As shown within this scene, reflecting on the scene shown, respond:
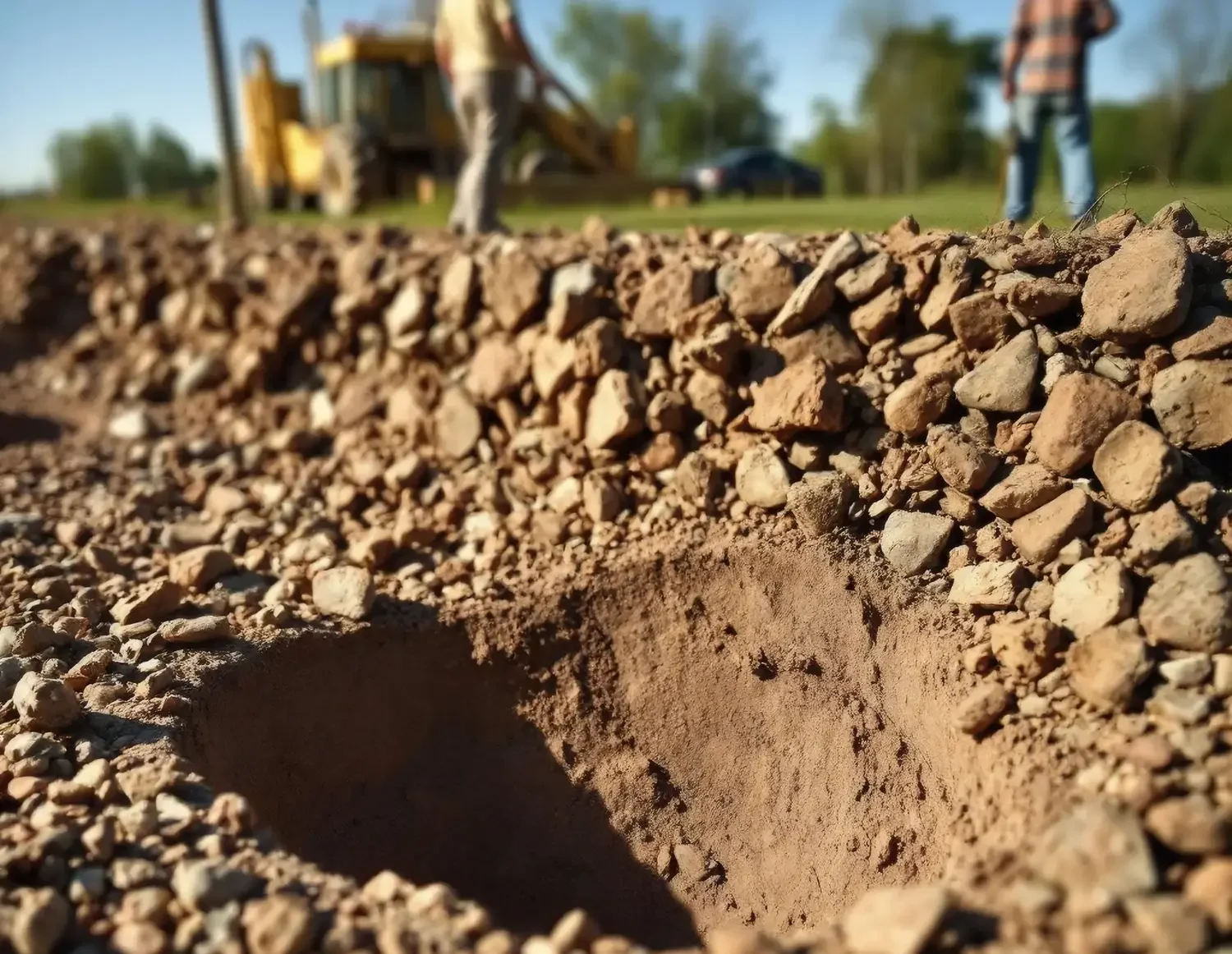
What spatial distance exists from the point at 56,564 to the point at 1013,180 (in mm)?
4227

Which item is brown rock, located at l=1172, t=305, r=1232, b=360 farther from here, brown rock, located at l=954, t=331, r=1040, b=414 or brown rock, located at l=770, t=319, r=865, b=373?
brown rock, located at l=770, t=319, r=865, b=373

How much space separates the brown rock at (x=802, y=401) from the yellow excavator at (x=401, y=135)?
5.63 metres

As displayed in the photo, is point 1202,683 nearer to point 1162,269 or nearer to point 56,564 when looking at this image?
point 1162,269

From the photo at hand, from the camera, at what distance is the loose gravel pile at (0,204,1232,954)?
7.38 feet

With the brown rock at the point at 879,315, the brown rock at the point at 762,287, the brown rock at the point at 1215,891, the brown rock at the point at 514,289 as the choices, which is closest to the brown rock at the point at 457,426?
the brown rock at the point at 514,289

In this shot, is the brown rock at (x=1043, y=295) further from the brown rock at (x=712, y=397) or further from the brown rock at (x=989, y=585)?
the brown rock at (x=712, y=397)

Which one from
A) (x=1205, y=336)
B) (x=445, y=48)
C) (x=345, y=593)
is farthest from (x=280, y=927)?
(x=445, y=48)

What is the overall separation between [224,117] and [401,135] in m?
2.27

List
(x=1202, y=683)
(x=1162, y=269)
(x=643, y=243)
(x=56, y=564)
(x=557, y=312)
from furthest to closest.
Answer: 1. (x=643, y=243)
2. (x=557, y=312)
3. (x=56, y=564)
4. (x=1162, y=269)
5. (x=1202, y=683)

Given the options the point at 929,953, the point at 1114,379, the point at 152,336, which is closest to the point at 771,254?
the point at 1114,379

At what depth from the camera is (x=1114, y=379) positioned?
302 cm

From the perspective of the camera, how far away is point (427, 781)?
11.1 feet

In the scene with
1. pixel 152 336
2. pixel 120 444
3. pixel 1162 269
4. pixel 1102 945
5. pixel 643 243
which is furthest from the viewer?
pixel 152 336

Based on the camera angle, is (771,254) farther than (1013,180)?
No
